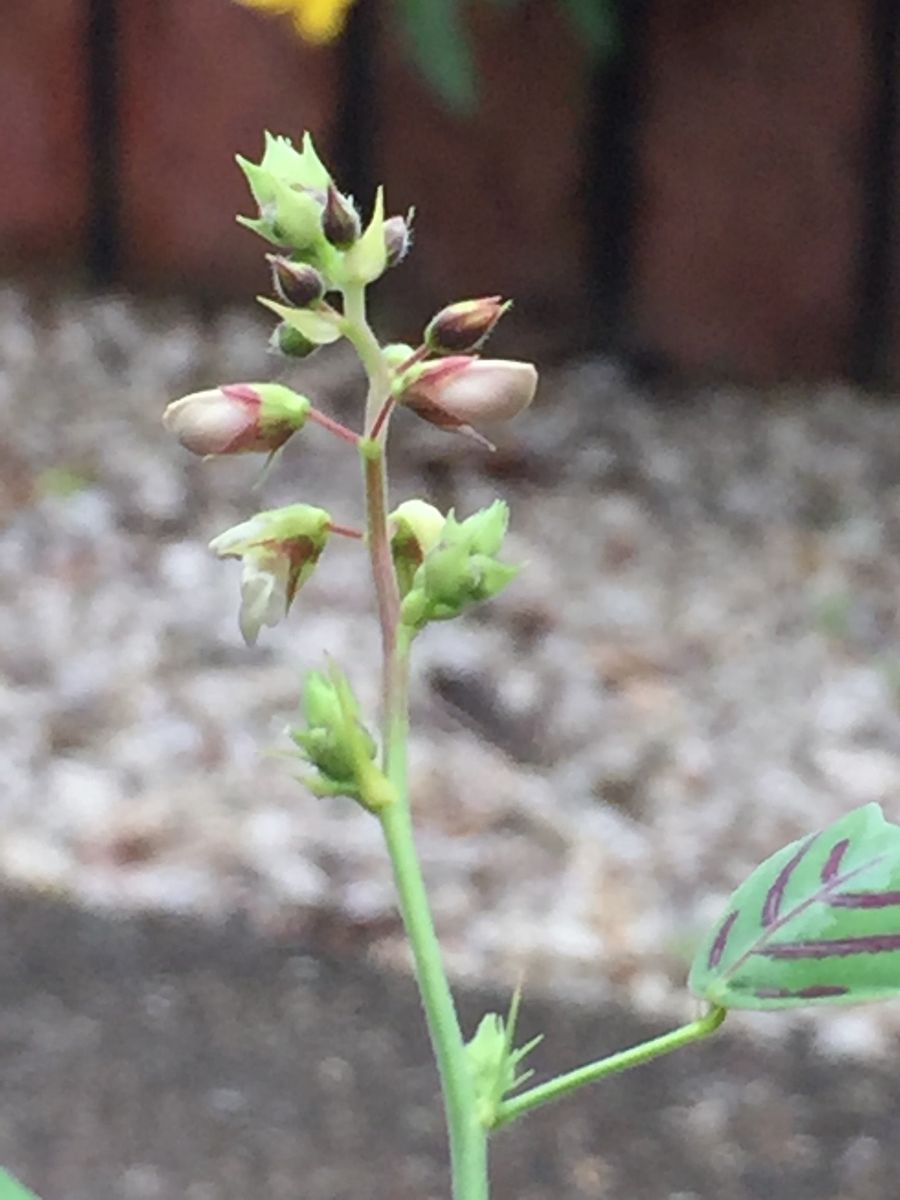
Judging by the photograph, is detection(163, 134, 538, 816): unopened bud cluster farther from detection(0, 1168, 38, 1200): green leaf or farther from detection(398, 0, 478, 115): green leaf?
detection(398, 0, 478, 115): green leaf

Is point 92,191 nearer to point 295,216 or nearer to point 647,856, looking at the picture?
point 647,856

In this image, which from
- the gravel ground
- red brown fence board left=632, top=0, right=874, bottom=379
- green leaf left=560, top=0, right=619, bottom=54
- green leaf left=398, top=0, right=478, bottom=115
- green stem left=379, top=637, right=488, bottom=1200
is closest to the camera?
green stem left=379, top=637, right=488, bottom=1200

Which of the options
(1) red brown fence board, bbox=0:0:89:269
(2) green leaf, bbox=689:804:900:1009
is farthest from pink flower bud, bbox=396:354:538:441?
(1) red brown fence board, bbox=0:0:89:269

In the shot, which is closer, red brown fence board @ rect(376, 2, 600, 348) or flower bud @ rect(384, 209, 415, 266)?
flower bud @ rect(384, 209, 415, 266)

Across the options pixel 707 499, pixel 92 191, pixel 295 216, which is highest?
pixel 295 216

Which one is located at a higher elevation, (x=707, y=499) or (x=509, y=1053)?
(x=509, y=1053)

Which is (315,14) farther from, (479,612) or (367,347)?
(367,347)

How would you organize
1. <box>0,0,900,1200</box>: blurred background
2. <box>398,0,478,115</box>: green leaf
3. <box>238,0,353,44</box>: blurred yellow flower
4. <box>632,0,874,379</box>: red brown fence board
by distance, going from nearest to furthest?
<box>0,0,900,1200</box>: blurred background → <box>238,0,353,44</box>: blurred yellow flower → <box>398,0,478,115</box>: green leaf → <box>632,0,874,379</box>: red brown fence board

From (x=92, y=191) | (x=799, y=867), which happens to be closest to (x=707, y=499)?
(x=92, y=191)

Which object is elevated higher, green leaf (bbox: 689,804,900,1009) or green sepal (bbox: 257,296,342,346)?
green sepal (bbox: 257,296,342,346)
